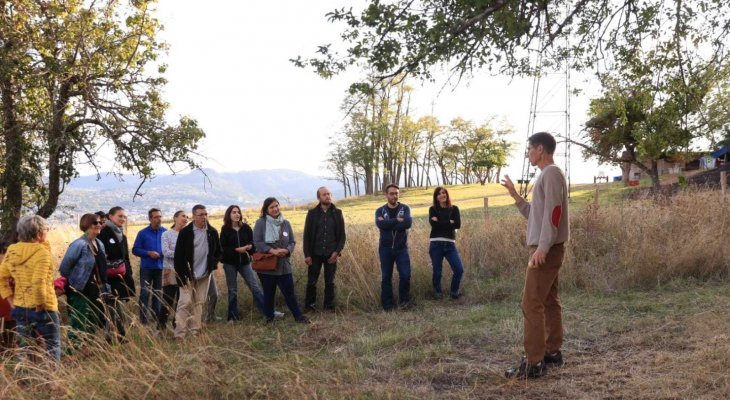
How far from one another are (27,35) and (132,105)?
1781 millimetres

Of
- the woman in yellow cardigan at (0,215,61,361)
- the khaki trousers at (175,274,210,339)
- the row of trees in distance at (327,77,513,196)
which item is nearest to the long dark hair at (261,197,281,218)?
the khaki trousers at (175,274,210,339)

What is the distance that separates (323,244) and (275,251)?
92 centimetres

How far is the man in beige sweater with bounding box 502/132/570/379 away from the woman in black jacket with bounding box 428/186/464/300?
4.21 m

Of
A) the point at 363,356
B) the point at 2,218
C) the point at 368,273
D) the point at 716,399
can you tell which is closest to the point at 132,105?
the point at 2,218

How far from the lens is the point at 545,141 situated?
5.09 meters

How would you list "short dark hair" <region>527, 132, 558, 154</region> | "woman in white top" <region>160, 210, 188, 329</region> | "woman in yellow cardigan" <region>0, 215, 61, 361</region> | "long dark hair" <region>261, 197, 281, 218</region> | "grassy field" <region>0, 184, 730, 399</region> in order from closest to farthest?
1. "grassy field" <region>0, 184, 730, 399</region>
2. "short dark hair" <region>527, 132, 558, 154</region>
3. "woman in yellow cardigan" <region>0, 215, 61, 361</region>
4. "woman in white top" <region>160, 210, 188, 329</region>
5. "long dark hair" <region>261, 197, 281, 218</region>

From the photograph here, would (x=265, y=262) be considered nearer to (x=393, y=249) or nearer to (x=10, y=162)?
(x=393, y=249)

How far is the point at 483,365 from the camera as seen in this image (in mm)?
5426

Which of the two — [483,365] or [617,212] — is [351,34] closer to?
[483,365]

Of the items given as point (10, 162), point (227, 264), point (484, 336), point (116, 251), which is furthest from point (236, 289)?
point (10, 162)

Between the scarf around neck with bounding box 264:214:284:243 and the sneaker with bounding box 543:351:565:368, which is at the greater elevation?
the scarf around neck with bounding box 264:214:284:243

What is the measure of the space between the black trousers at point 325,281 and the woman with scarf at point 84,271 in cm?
309

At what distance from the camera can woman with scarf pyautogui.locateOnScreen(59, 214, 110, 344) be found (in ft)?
21.3

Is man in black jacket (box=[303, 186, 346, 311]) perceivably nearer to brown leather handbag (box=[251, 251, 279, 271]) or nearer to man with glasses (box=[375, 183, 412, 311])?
man with glasses (box=[375, 183, 412, 311])
